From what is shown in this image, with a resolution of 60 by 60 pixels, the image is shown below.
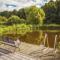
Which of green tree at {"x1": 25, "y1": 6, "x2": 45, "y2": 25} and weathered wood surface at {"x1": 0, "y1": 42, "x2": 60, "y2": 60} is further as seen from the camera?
green tree at {"x1": 25, "y1": 6, "x2": 45, "y2": 25}

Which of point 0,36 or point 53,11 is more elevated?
point 53,11

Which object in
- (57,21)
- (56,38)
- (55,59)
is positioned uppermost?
(57,21)

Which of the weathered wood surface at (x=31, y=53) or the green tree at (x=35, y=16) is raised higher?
the green tree at (x=35, y=16)

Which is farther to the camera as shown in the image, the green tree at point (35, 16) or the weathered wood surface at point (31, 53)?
the green tree at point (35, 16)

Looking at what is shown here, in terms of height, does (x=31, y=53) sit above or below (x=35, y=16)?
below

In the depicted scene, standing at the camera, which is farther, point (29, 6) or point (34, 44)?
point (29, 6)

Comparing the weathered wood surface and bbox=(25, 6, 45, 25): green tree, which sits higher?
bbox=(25, 6, 45, 25): green tree

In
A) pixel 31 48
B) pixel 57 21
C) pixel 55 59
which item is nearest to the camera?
pixel 55 59

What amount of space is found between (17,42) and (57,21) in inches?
30.1

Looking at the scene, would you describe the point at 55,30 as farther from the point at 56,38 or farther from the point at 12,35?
the point at 12,35

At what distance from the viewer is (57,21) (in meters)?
3.96

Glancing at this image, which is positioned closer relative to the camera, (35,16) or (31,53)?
(31,53)

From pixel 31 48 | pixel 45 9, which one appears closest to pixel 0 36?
pixel 31 48

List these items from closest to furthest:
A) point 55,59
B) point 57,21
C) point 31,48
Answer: point 55,59
point 31,48
point 57,21
